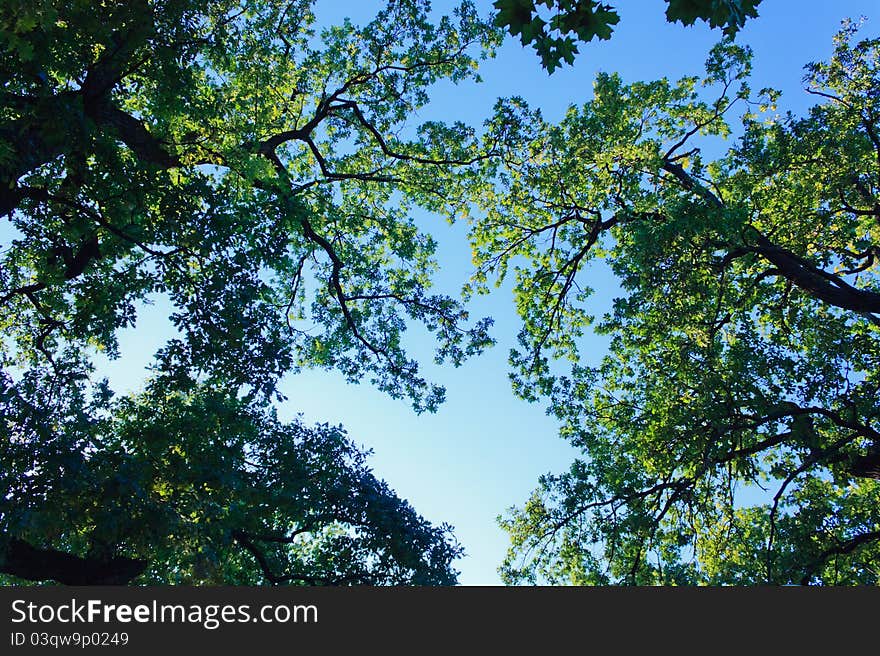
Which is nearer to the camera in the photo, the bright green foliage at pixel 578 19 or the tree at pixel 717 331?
the bright green foliage at pixel 578 19

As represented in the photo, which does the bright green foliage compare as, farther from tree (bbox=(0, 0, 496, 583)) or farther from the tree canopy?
tree (bbox=(0, 0, 496, 583))

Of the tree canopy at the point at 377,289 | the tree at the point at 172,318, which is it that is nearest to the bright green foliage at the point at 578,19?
the tree canopy at the point at 377,289

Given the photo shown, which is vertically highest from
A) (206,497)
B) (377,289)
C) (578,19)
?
(377,289)

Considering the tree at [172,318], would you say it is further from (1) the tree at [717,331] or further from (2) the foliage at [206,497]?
(1) the tree at [717,331]

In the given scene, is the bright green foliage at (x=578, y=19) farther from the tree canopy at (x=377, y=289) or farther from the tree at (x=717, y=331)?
the tree at (x=717, y=331)

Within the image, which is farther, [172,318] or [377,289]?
[377,289]

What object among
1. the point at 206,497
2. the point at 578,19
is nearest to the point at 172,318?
the point at 206,497

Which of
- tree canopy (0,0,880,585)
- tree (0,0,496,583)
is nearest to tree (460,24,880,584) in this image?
tree canopy (0,0,880,585)

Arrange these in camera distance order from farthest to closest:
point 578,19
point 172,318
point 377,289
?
1. point 377,289
2. point 172,318
3. point 578,19

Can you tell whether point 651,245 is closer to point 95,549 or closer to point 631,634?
point 631,634

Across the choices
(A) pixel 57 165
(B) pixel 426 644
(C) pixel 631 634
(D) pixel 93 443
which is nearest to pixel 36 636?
(D) pixel 93 443

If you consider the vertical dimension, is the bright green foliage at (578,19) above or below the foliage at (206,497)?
above

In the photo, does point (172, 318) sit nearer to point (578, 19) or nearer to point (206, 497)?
point (206, 497)

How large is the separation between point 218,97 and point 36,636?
9.16 metres
